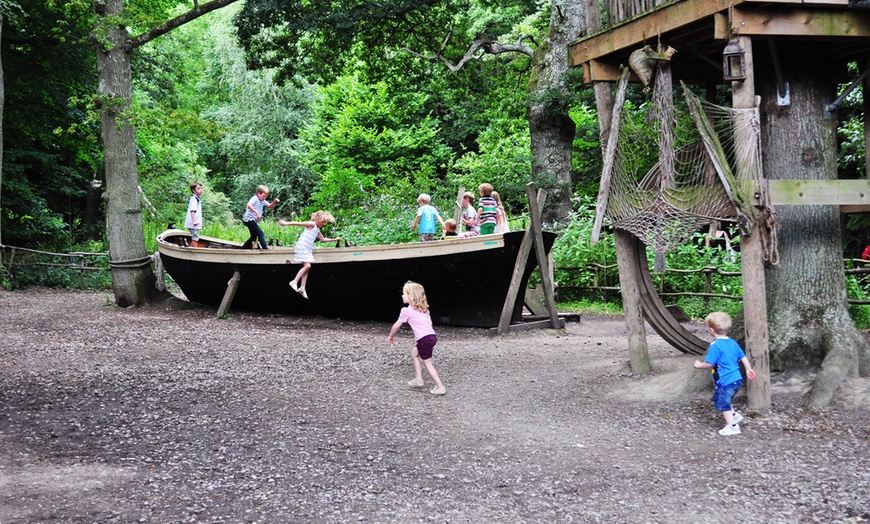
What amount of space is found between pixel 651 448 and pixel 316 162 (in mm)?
31799

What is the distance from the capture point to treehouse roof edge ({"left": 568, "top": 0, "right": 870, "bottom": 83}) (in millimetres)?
6445

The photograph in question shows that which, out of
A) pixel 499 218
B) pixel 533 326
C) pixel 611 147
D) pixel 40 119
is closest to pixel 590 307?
pixel 499 218

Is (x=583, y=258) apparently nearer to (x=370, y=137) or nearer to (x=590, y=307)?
(x=590, y=307)

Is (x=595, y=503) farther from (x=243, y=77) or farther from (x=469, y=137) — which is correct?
(x=243, y=77)

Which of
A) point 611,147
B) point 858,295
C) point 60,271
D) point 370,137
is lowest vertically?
point 858,295

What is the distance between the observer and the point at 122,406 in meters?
7.50

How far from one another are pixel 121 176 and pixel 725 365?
12297 mm

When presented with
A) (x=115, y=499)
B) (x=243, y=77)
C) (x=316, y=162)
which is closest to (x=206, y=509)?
(x=115, y=499)

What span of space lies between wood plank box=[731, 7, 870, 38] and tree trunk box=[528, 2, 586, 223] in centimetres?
1103

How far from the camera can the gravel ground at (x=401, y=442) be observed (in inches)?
189

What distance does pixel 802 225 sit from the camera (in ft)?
24.2

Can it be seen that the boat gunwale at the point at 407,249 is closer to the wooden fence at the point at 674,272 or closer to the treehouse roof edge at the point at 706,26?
the wooden fence at the point at 674,272

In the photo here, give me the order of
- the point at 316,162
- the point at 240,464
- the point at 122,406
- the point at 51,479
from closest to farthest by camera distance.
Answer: the point at 51,479 → the point at 240,464 → the point at 122,406 → the point at 316,162

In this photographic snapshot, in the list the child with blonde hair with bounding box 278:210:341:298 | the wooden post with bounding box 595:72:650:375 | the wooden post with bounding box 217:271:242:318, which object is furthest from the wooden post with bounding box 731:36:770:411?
the wooden post with bounding box 217:271:242:318
